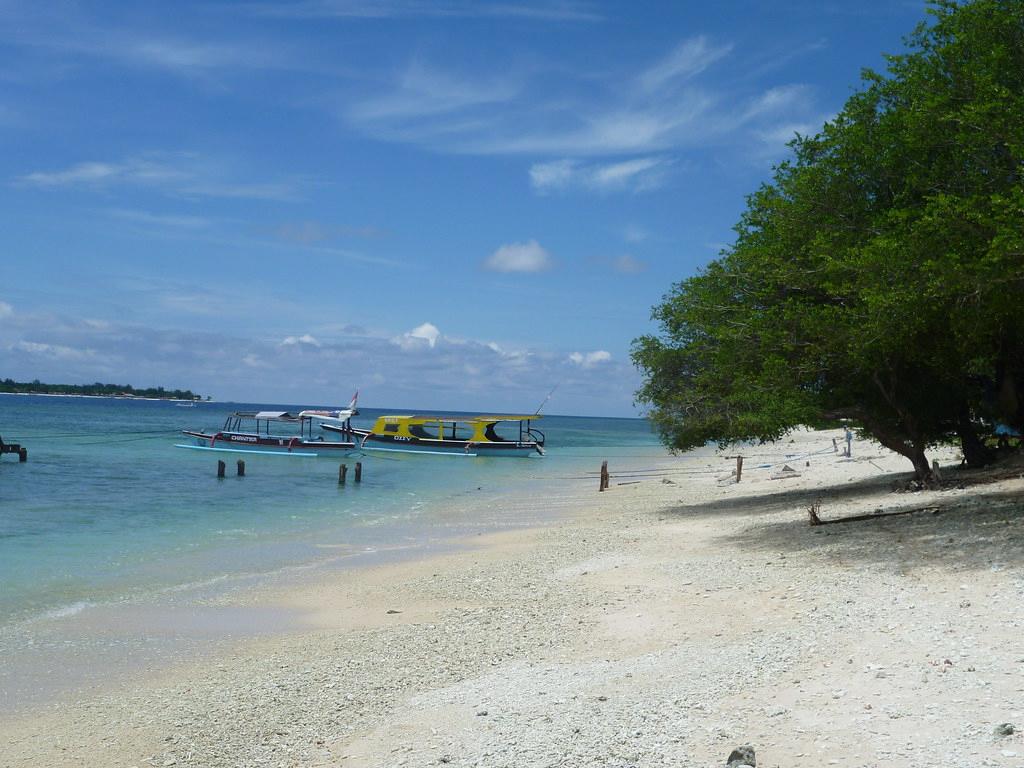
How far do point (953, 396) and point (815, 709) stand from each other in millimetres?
14940

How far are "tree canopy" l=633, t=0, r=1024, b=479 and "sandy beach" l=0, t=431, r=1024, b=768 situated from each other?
119 inches

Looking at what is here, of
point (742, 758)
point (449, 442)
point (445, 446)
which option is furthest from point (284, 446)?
point (742, 758)

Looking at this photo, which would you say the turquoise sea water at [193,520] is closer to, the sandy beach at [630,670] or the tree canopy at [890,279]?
the sandy beach at [630,670]

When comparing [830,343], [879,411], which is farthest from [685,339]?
[830,343]

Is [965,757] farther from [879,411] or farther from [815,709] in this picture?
[879,411]

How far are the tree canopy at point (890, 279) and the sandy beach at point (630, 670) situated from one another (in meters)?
3.02

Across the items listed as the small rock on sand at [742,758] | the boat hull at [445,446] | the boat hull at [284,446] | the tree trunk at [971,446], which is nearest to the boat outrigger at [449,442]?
the boat hull at [445,446]

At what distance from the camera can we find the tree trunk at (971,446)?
20078mm

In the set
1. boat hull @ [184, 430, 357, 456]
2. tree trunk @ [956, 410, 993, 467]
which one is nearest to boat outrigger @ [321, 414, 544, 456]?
boat hull @ [184, 430, 357, 456]

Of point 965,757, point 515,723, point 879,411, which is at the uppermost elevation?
point 879,411

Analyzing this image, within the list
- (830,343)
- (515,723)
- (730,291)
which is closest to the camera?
(515,723)

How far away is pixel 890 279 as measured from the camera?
39.4ft

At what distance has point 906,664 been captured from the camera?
6.69 metres

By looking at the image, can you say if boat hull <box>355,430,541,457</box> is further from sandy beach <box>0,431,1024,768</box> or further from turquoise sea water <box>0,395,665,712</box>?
sandy beach <box>0,431,1024,768</box>
